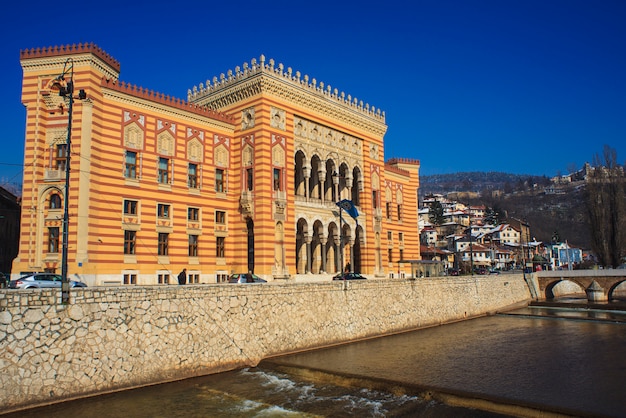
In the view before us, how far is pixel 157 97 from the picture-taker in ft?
112

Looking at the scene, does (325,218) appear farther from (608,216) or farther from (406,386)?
(608,216)

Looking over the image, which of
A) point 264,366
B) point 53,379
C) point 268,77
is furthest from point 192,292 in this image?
point 268,77

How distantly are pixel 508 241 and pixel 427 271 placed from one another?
270 ft

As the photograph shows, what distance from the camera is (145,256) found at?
32375mm

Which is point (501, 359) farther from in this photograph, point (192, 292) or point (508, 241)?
point (508, 241)

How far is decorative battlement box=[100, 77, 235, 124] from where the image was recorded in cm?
3180

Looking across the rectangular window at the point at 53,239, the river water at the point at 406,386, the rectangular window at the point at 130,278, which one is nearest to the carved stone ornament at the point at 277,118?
the rectangular window at the point at 130,278

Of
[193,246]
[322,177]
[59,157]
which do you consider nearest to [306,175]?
[322,177]

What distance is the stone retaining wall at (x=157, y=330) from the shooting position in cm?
1628

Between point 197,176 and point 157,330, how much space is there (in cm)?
1839

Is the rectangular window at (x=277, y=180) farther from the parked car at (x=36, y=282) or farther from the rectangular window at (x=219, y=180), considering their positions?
the parked car at (x=36, y=282)

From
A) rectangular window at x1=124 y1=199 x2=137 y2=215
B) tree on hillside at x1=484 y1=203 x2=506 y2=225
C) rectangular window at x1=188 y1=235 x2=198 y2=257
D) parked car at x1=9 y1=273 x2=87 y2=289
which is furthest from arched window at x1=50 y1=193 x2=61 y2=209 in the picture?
tree on hillside at x1=484 y1=203 x2=506 y2=225

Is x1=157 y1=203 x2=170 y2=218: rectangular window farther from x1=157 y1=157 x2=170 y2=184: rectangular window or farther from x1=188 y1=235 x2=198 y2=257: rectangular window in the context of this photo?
x1=188 y1=235 x2=198 y2=257: rectangular window

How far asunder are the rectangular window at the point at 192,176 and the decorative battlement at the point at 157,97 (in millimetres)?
4119
